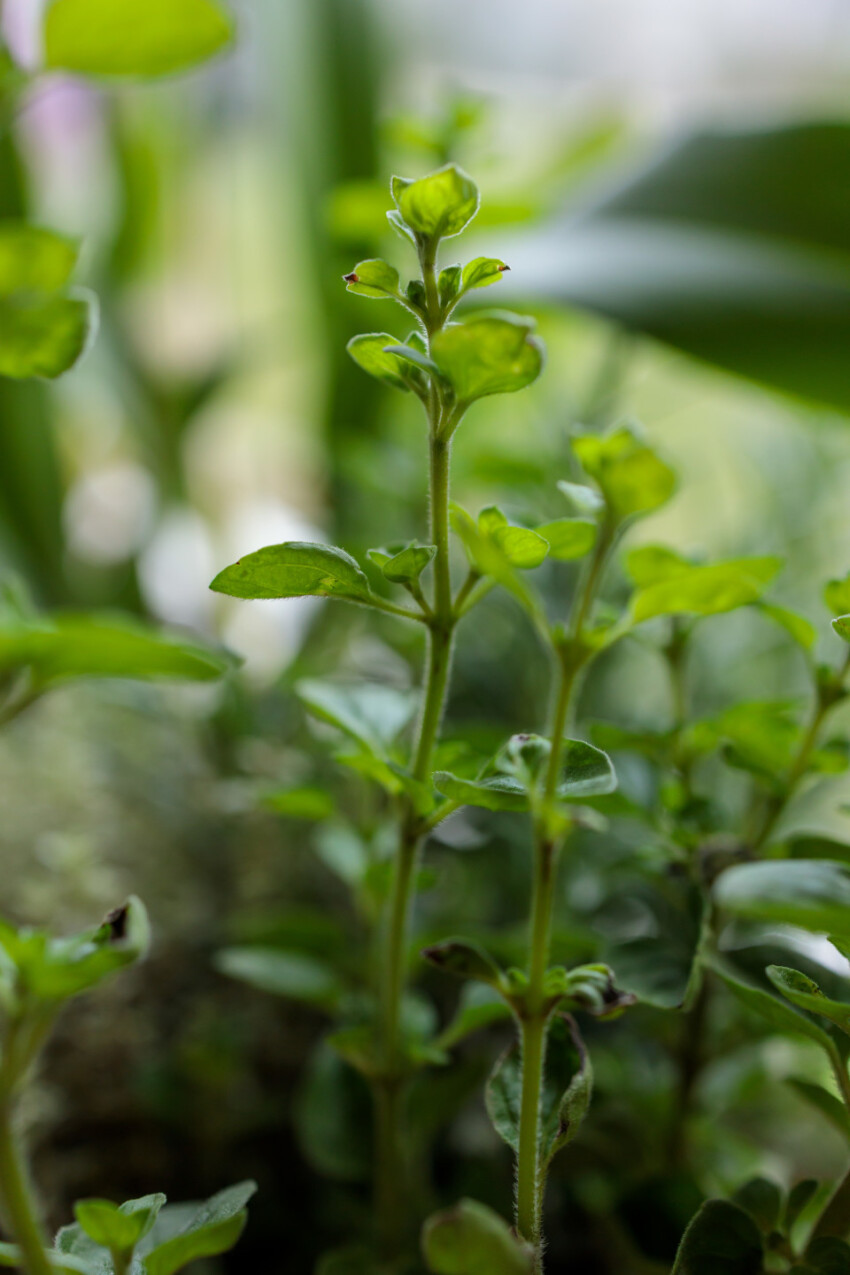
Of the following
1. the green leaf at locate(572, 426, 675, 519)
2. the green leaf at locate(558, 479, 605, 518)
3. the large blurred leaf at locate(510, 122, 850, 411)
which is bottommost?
the green leaf at locate(558, 479, 605, 518)

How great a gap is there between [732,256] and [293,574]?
0.46 metres

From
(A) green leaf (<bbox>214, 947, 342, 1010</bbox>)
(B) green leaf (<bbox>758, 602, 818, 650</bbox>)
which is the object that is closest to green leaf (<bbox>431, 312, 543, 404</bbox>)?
(B) green leaf (<bbox>758, 602, 818, 650</bbox>)

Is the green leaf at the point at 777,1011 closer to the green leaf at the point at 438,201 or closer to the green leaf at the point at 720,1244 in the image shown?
the green leaf at the point at 720,1244

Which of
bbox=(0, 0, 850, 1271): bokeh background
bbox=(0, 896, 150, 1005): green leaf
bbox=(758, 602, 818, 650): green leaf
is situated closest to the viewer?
bbox=(0, 896, 150, 1005): green leaf

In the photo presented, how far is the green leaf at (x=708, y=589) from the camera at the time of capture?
0.24 m

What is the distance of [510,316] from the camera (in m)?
0.22

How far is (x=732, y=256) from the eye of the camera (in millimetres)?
590

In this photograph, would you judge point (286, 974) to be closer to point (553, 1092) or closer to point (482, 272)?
point (553, 1092)

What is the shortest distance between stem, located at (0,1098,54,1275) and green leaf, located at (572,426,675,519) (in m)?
0.20

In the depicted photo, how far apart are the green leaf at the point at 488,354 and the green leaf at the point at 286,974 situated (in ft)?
0.79

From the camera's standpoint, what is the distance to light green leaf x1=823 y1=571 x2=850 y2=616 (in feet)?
0.90

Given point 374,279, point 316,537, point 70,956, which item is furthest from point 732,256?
point 70,956

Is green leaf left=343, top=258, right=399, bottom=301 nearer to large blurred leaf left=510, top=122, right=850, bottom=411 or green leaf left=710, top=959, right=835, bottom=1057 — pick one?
green leaf left=710, top=959, right=835, bottom=1057

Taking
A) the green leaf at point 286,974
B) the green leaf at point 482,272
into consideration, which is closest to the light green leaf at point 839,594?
the green leaf at point 482,272
